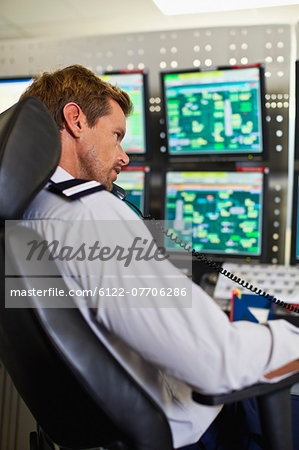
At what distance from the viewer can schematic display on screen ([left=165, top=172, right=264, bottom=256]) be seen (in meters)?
2.10

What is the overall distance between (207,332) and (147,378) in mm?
198

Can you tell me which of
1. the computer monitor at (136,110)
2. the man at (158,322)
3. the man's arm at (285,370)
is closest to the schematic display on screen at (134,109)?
the computer monitor at (136,110)

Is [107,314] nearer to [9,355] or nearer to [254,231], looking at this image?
[9,355]

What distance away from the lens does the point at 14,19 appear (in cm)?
568

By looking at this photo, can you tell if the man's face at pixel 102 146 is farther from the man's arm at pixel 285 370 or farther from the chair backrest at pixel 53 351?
the man's arm at pixel 285 370

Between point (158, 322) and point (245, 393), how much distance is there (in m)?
0.21

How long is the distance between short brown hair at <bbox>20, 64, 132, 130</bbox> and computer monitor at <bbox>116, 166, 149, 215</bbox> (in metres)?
1.04

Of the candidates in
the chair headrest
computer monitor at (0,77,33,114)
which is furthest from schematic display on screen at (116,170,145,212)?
the chair headrest

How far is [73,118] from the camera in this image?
46.0 inches

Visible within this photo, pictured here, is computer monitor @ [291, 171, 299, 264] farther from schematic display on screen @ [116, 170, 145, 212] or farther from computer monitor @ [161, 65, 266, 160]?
schematic display on screen @ [116, 170, 145, 212]

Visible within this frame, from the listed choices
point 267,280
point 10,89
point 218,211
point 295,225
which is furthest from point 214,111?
point 10,89

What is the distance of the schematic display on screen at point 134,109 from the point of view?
2219 mm

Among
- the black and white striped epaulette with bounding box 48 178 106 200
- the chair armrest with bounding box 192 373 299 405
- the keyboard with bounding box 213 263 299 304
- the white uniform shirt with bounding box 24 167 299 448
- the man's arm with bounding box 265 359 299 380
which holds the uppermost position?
the black and white striped epaulette with bounding box 48 178 106 200

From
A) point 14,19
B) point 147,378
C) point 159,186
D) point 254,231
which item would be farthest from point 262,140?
point 14,19
